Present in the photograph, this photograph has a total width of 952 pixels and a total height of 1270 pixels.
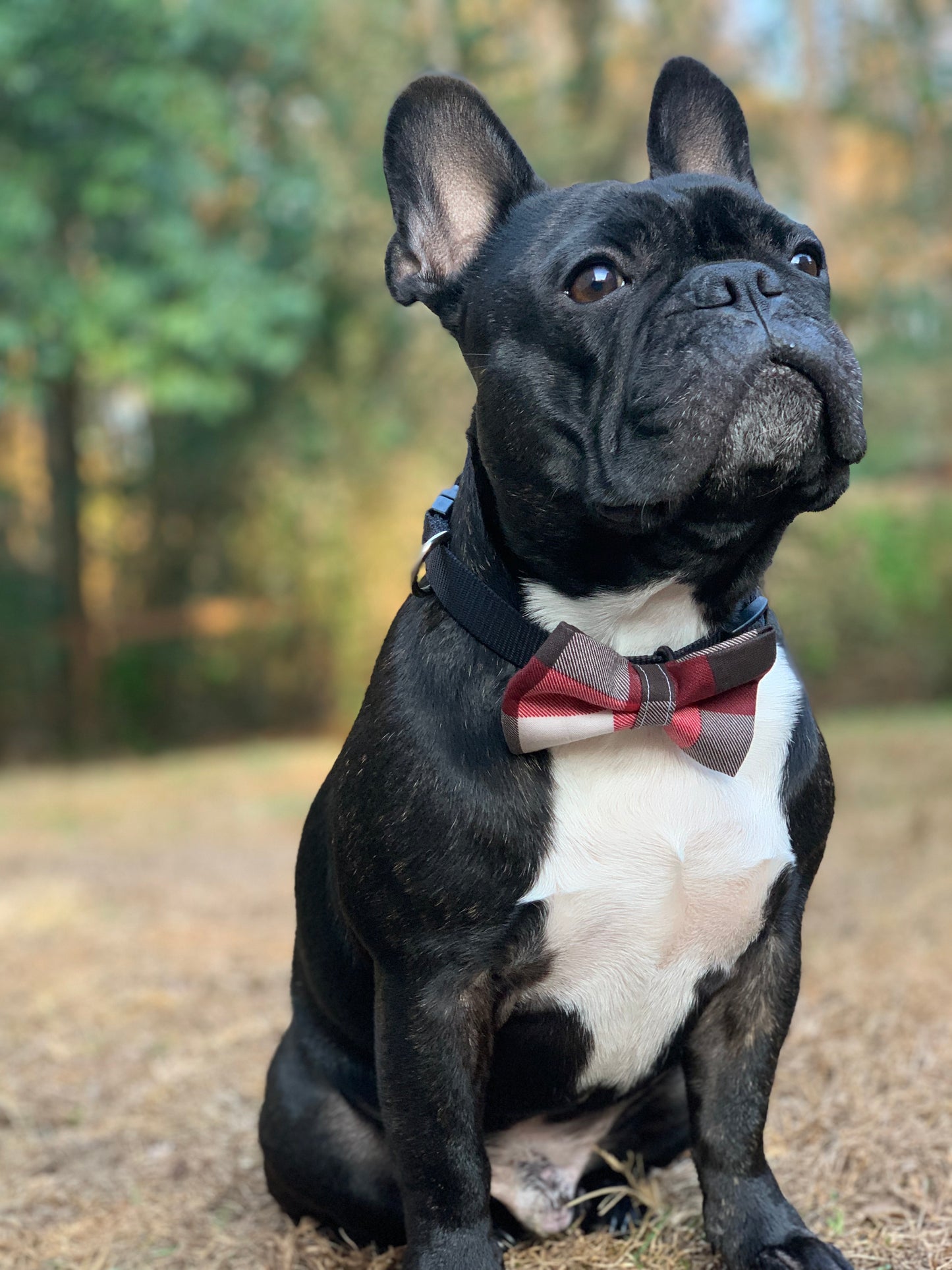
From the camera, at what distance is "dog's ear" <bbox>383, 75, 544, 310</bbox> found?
2285mm

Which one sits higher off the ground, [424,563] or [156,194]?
[156,194]

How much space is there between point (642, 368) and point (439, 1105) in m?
1.13

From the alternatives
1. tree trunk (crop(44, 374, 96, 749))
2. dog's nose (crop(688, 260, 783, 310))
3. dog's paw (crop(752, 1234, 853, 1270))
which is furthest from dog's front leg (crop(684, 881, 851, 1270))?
tree trunk (crop(44, 374, 96, 749))

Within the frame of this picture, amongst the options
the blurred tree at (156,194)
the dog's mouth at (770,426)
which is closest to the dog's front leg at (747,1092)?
the dog's mouth at (770,426)

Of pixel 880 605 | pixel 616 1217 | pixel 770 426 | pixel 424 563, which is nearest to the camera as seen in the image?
pixel 770 426

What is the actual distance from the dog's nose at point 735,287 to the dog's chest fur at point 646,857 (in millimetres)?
428

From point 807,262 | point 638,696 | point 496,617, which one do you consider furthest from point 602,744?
point 807,262

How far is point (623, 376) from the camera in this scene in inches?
75.9

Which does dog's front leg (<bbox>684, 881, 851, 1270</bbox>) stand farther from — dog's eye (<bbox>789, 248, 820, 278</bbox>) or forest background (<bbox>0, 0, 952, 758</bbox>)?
forest background (<bbox>0, 0, 952, 758</bbox>)

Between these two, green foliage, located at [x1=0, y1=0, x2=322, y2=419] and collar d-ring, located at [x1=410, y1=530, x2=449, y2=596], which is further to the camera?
green foliage, located at [x1=0, y1=0, x2=322, y2=419]

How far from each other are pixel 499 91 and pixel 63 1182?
35.7 feet

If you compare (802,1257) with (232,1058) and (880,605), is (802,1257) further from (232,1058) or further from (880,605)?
(880,605)

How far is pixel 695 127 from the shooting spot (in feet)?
8.34

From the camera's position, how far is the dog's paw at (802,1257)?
2125 mm
